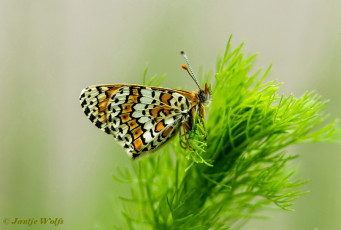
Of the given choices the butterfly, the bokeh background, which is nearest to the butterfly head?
the butterfly

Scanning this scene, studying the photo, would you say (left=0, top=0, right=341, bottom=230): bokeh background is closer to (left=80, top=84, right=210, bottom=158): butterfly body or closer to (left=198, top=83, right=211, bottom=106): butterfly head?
(left=80, top=84, right=210, bottom=158): butterfly body

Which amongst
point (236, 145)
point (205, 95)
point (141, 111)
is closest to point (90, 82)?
point (141, 111)

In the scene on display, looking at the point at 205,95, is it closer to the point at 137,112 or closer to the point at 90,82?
the point at 137,112

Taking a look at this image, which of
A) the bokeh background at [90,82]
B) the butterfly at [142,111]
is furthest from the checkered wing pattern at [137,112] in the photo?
the bokeh background at [90,82]

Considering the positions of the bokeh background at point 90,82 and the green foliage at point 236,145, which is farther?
the bokeh background at point 90,82

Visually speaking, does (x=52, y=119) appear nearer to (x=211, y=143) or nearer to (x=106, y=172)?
(x=106, y=172)

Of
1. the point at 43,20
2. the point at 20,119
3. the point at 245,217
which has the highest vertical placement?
the point at 43,20

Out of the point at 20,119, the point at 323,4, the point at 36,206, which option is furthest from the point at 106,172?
the point at 323,4

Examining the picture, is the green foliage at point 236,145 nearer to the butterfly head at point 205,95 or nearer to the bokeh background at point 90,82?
the butterfly head at point 205,95
